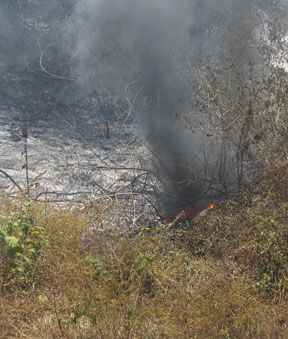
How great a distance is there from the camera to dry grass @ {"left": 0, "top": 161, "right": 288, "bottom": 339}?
2.63 metres

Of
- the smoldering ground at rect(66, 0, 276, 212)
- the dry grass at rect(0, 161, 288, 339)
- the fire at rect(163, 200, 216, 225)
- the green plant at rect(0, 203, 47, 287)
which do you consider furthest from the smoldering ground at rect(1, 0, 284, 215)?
the green plant at rect(0, 203, 47, 287)

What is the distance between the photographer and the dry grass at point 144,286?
8.62ft

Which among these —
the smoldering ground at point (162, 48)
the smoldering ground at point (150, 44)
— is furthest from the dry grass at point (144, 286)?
the smoldering ground at point (150, 44)

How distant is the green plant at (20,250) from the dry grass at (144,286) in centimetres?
2

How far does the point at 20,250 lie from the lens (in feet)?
9.82

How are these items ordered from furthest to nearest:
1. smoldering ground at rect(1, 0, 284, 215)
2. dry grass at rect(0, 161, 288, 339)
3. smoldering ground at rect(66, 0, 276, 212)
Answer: smoldering ground at rect(1, 0, 284, 215)
smoldering ground at rect(66, 0, 276, 212)
dry grass at rect(0, 161, 288, 339)

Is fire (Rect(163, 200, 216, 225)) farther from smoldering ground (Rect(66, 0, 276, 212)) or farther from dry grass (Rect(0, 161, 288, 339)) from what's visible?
smoldering ground (Rect(66, 0, 276, 212))

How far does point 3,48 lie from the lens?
713 centimetres

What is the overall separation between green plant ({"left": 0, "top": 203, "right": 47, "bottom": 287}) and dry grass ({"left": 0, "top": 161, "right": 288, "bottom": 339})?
0.02 metres

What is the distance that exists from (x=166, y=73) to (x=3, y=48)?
3.12 m

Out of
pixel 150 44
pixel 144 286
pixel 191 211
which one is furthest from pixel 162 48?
pixel 144 286

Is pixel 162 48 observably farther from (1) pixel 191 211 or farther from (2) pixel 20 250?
(2) pixel 20 250

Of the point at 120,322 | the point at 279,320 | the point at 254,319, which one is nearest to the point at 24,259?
the point at 120,322

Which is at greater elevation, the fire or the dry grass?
the dry grass
